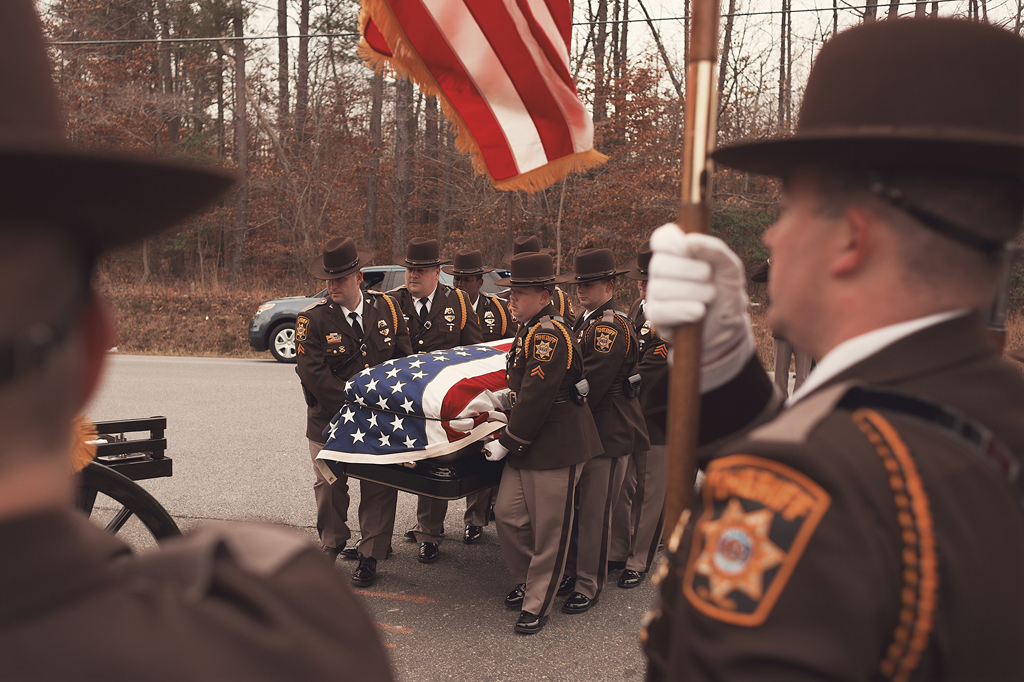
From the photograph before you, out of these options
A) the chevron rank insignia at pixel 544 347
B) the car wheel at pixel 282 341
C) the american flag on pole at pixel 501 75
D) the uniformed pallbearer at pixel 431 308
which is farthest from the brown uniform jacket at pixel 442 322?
the car wheel at pixel 282 341

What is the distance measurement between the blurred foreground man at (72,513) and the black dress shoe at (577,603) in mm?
3900

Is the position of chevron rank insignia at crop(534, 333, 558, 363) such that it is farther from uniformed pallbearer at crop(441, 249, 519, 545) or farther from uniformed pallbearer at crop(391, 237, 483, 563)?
uniformed pallbearer at crop(441, 249, 519, 545)

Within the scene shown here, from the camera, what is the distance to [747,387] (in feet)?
5.75

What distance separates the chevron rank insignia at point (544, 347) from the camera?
450 centimetres

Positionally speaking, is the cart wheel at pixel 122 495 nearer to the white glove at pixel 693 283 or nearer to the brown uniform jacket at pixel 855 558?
the white glove at pixel 693 283

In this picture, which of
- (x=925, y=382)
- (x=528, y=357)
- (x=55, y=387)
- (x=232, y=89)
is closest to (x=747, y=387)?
(x=925, y=382)

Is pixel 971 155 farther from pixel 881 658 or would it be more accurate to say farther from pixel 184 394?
pixel 184 394

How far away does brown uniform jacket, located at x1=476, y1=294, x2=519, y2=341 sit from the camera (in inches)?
303

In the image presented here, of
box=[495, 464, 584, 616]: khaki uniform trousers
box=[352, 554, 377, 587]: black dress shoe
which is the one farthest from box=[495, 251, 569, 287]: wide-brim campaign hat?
box=[352, 554, 377, 587]: black dress shoe

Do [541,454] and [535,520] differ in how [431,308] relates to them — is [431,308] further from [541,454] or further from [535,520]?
[535,520]

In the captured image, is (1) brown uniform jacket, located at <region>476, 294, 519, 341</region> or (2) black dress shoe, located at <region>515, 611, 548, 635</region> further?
(1) brown uniform jacket, located at <region>476, 294, 519, 341</region>

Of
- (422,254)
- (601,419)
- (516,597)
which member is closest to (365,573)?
(516,597)

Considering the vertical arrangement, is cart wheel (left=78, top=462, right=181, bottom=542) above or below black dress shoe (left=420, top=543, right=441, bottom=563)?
above

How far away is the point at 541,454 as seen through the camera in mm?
4609
